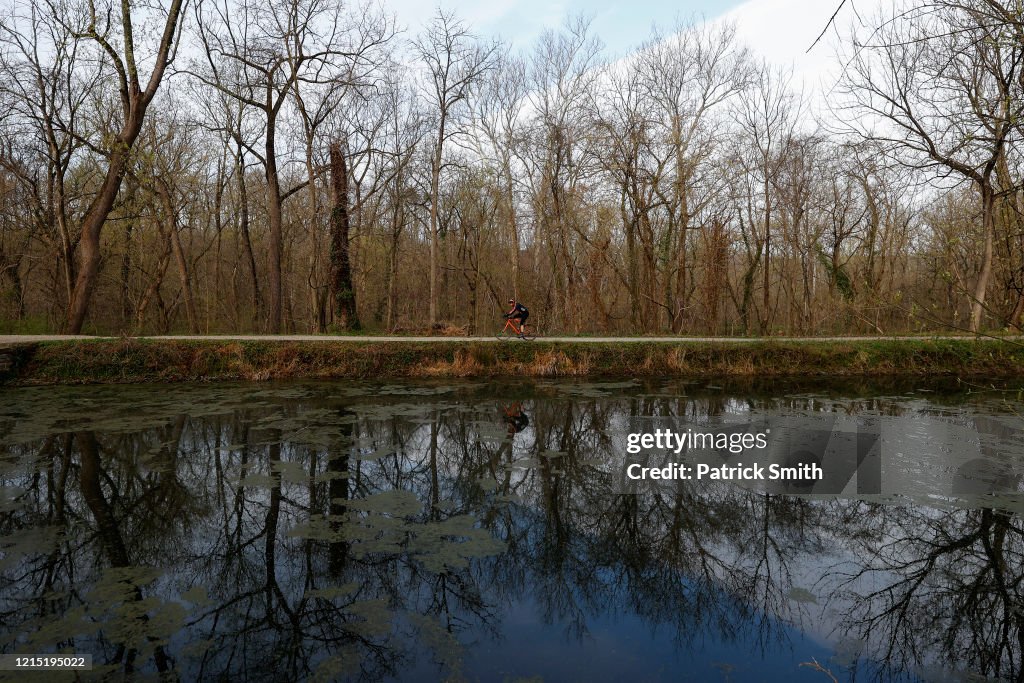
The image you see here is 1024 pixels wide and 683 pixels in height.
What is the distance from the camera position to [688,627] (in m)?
3.95

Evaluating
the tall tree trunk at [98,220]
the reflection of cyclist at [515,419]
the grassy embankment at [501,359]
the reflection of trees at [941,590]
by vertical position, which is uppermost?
the tall tree trunk at [98,220]

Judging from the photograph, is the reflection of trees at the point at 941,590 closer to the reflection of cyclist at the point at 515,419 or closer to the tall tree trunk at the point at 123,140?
the reflection of cyclist at the point at 515,419

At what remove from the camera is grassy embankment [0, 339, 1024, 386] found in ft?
45.7

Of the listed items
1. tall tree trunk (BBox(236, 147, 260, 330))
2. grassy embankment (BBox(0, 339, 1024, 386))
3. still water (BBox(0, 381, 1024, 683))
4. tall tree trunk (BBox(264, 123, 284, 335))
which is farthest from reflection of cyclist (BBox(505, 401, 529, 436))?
tall tree trunk (BBox(236, 147, 260, 330))

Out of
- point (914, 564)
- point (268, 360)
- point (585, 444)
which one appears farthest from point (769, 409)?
point (268, 360)

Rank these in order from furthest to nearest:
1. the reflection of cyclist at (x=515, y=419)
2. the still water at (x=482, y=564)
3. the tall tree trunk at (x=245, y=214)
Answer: the tall tree trunk at (x=245, y=214)
the reflection of cyclist at (x=515, y=419)
the still water at (x=482, y=564)

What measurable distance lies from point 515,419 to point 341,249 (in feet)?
47.0

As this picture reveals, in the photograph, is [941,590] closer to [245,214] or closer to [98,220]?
[98,220]

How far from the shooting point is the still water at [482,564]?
358 centimetres

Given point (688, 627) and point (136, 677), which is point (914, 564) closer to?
point (688, 627)

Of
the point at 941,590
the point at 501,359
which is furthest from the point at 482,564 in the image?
the point at 501,359

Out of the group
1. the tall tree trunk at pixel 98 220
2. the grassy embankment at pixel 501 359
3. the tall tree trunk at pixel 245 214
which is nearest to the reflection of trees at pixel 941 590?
the grassy embankment at pixel 501 359

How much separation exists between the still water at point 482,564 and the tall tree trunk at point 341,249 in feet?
43.5

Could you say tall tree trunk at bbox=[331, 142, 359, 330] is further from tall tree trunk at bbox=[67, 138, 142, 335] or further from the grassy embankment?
tall tree trunk at bbox=[67, 138, 142, 335]
